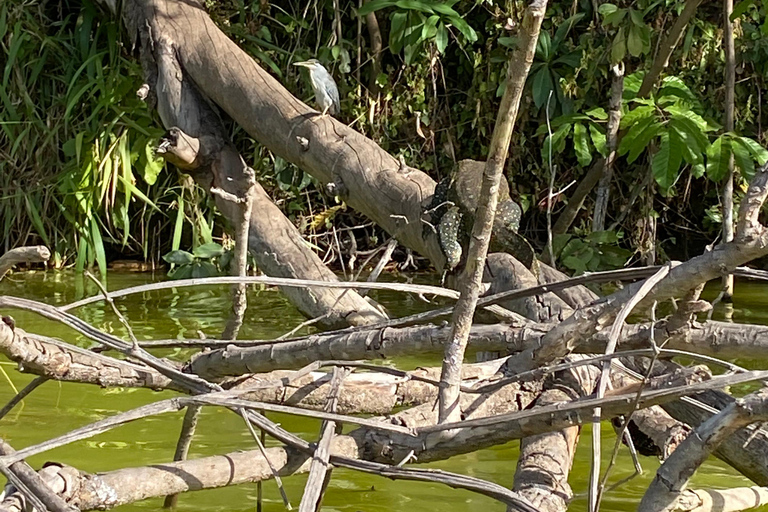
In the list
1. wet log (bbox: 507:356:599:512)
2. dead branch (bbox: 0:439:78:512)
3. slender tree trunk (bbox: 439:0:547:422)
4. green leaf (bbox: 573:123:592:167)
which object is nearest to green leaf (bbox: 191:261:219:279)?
green leaf (bbox: 573:123:592:167)

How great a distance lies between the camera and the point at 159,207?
5.82 metres

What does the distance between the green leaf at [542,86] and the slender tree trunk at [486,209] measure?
3.91 m

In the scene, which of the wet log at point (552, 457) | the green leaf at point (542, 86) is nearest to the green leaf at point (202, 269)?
the green leaf at point (542, 86)

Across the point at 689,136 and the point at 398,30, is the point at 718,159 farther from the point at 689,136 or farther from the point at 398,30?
the point at 398,30

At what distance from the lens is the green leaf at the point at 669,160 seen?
12.3 feet

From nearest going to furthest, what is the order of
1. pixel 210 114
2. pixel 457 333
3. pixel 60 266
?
pixel 457 333 < pixel 210 114 < pixel 60 266

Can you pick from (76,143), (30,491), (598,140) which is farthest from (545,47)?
(30,491)

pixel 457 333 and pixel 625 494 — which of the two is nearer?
pixel 457 333

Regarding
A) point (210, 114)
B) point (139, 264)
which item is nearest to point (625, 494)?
point (210, 114)

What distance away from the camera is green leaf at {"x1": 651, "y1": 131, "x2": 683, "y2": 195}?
3764mm

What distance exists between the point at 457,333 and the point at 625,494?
1.21 meters

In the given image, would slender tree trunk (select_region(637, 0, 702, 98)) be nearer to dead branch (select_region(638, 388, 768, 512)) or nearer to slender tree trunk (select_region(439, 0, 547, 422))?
slender tree trunk (select_region(439, 0, 547, 422))

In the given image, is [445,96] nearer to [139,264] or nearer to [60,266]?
[139,264]

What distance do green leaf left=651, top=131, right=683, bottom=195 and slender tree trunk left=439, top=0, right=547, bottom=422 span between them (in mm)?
2563
